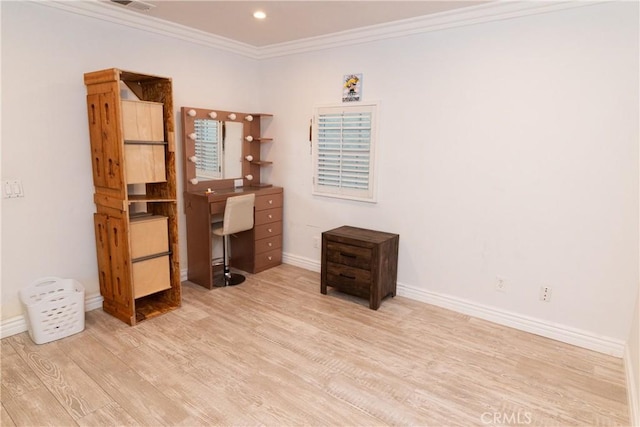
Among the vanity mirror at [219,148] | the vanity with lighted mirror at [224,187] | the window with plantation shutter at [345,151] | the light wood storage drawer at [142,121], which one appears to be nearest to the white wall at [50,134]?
the light wood storage drawer at [142,121]

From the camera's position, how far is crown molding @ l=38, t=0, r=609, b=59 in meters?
2.76

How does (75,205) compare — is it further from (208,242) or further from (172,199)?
(208,242)

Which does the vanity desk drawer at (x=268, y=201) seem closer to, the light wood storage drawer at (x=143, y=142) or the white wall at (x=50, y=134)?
the light wood storage drawer at (x=143, y=142)

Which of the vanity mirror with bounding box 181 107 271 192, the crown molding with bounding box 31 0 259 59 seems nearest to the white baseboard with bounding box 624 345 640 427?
the vanity mirror with bounding box 181 107 271 192

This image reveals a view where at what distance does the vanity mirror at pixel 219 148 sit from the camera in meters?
3.81

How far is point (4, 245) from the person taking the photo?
8.98 feet

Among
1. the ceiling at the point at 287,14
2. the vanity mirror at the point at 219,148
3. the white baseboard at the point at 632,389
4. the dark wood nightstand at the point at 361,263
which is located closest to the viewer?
the white baseboard at the point at 632,389

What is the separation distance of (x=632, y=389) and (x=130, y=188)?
3880mm

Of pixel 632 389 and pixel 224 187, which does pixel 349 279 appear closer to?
pixel 224 187

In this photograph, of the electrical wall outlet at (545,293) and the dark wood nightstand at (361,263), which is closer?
the electrical wall outlet at (545,293)

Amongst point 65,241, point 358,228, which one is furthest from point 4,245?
point 358,228

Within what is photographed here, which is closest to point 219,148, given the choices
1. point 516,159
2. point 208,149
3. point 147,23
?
point 208,149

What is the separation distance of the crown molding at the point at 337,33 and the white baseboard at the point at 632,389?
2.34 metres

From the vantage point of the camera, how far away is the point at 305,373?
7.97 ft
